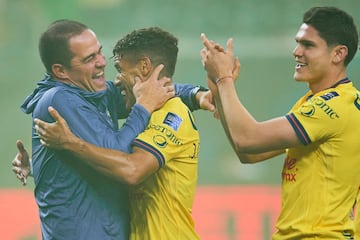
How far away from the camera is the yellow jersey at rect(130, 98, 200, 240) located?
10.7 ft

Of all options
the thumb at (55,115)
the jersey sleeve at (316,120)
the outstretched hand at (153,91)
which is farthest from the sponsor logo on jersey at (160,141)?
the jersey sleeve at (316,120)

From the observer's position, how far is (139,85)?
3.35 m

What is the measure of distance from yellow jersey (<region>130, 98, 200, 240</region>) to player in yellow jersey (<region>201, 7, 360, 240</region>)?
0.20 meters

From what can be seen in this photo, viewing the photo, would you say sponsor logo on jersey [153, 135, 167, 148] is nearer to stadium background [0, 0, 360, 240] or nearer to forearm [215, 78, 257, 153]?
forearm [215, 78, 257, 153]

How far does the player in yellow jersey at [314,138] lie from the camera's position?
3.12 metres

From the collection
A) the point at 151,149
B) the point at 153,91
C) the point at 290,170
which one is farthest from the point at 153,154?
the point at 290,170

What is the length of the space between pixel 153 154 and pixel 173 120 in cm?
20

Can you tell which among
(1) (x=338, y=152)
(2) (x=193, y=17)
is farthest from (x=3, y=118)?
(1) (x=338, y=152)

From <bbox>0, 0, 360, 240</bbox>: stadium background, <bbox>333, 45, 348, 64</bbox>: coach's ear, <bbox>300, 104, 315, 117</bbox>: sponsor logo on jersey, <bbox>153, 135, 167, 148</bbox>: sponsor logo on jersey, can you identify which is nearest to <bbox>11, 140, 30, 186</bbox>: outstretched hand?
<bbox>153, 135, 167, 148</bbox>: sponsor logo on jersey

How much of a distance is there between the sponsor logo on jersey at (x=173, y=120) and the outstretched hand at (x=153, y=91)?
60mm

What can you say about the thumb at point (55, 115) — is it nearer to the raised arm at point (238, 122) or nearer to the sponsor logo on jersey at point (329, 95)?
the raised arm at point (238, 122)

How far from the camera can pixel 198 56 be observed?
25.4 feet

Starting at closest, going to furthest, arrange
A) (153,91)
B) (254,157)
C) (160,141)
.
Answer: (160,141)
(153,91)
(254,157)

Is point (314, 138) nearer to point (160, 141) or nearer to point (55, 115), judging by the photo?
point (160, 141)
